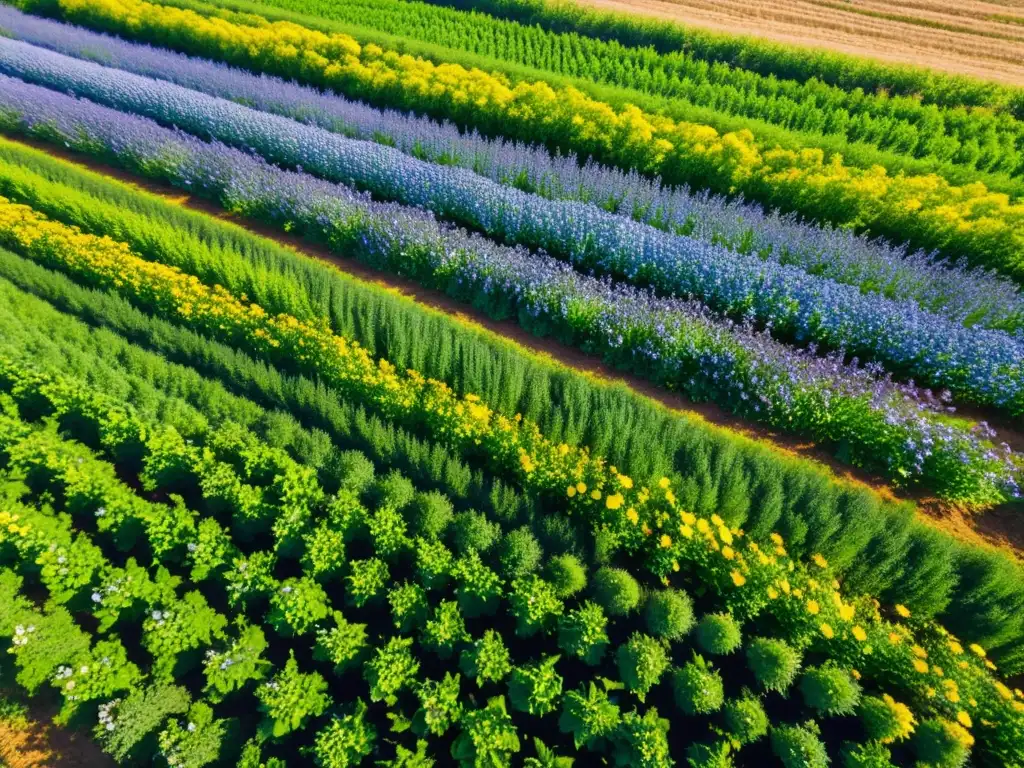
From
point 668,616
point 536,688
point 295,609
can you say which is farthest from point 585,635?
point 295,609

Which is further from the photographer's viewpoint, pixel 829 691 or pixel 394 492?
pixel 394 492

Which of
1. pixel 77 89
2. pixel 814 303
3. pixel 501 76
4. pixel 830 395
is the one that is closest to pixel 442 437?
Result: pixel 830 395

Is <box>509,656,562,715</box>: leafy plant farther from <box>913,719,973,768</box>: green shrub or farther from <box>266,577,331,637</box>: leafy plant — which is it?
<box>913,719,973,768</box>: green shrub

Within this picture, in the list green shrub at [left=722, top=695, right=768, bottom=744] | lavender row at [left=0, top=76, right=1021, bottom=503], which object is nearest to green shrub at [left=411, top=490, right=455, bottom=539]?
green shrub at [left=722, top=695, right=768, bottom=744]

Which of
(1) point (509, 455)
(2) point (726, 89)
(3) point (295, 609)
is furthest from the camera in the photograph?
(2) point (726, 89)

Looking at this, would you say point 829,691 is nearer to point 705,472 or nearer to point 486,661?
point 705,472

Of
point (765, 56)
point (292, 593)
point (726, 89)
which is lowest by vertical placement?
point (292, 593)

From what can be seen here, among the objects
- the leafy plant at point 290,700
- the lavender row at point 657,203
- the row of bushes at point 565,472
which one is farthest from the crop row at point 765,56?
the leafy plant at point 290,700
